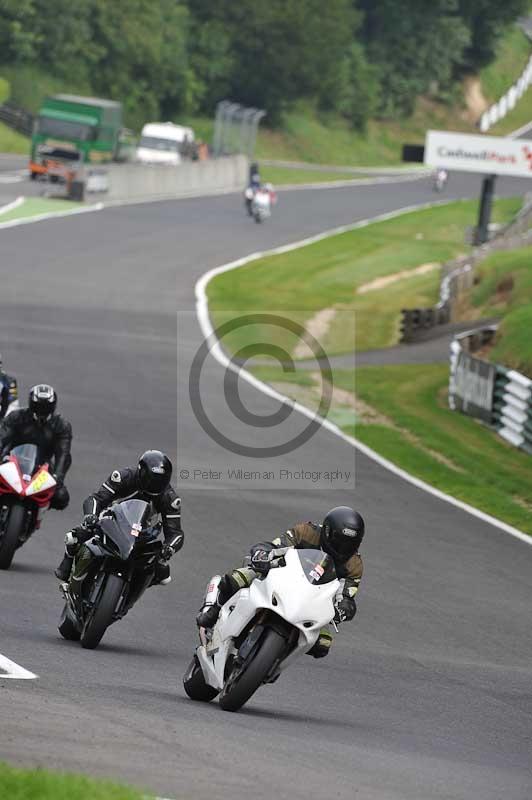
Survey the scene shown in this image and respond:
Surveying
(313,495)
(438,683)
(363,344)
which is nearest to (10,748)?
(438,683)

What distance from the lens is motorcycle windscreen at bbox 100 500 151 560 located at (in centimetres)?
1193

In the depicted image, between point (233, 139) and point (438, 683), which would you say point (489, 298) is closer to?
point (438, 683)

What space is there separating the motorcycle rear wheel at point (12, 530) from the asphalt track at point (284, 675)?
0.23 metres

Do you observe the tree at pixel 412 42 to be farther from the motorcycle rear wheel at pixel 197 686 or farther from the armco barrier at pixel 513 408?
the motorcycle rear wheel at pixel 197 686

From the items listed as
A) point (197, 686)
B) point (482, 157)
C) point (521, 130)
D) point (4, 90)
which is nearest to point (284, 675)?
point (197, 686)

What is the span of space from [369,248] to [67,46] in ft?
138

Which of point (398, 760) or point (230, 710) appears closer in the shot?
point (398, 760)

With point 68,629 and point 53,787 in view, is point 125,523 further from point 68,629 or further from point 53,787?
point 53,787

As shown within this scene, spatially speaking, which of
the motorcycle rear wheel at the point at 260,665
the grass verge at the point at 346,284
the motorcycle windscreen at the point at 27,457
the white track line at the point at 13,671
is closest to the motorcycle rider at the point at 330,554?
the motorcycle rear wheel at the point at 260,665

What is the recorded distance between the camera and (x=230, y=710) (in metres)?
10.4

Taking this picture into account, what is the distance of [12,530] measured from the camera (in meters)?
14.9

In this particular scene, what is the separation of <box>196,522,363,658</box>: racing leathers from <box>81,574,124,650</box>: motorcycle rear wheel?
1.24 meters

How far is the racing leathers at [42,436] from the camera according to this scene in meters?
15.3

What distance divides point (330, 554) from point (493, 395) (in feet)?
59.8
